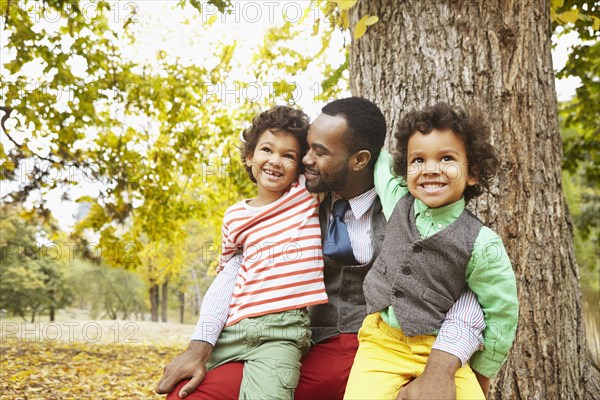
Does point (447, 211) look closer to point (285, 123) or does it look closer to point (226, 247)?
point (285, 123)

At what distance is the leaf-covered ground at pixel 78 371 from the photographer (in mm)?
6082

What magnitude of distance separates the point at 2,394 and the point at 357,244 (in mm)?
4808

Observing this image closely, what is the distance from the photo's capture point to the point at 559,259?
2844 millimetres

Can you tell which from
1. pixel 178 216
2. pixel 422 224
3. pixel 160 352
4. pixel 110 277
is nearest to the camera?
pixel 422 224

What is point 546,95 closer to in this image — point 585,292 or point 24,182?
point 585,292

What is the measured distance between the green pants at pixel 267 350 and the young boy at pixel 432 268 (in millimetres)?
228

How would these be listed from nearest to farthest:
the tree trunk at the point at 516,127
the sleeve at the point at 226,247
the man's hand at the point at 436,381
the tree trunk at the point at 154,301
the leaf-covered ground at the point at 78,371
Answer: the man's hand at the point at 436,381 < the sleeve at the point at 226,247 < the tree trunk at the point at 516,127 < the leaf-covered ground at the point at 78,371 < the tree trunk at the point at 154,301

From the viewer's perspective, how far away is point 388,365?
1932 mm

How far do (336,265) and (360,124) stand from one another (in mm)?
600

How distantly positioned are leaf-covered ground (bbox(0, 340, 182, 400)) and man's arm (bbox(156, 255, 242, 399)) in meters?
4.00

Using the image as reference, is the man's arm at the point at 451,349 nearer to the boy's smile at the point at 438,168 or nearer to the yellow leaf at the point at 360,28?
the boy's smile at the point at 438,168

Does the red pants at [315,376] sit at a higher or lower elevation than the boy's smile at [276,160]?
lower

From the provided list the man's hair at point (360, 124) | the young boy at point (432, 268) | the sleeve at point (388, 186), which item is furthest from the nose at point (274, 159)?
the young boy at point (432, 268)

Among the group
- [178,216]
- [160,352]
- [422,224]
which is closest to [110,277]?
[160,352]
